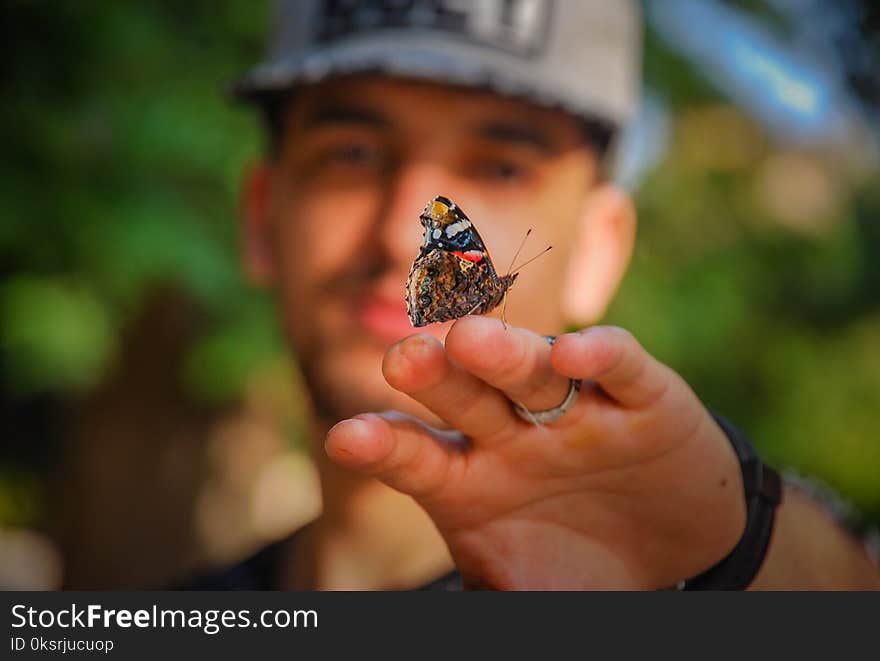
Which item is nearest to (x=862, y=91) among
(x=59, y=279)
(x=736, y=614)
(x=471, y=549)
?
(x=736, y=614)

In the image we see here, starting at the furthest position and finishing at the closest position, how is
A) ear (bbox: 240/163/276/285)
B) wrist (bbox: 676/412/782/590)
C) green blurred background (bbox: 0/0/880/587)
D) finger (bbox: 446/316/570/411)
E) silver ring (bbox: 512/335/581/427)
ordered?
green blurred background (bbox: 0/0/880/587)
ear (bbox: 240/163/276/285)
wrist (bbox: 676/412/782/590)
silver ring (bbox: 512/335/581/427)
finger (bbox: 446/316/570/411)

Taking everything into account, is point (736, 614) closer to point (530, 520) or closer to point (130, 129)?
point (530, 520)

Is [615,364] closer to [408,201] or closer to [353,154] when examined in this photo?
[408,201]

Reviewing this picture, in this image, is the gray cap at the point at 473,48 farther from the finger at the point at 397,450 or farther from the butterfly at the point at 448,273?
the finger at the point at 397,450

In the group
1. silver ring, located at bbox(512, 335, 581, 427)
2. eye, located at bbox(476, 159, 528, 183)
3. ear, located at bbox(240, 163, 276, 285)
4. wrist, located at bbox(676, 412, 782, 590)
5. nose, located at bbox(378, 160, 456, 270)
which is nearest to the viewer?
silver ring, located at bbox(512, 335, 581, 427)

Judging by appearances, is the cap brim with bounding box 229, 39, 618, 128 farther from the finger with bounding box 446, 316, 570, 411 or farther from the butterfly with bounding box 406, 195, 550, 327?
the finger with bounding box 446, 316, 570, 411

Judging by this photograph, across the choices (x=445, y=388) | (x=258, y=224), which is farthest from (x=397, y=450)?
(x=258, y=224)

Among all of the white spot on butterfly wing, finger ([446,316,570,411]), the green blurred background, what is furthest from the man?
the green blurred background

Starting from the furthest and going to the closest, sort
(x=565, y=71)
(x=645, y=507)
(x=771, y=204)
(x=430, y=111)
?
1. (x=771, y=204)
2. (x=565, y=71)
3. (x=430, y=111)
4. (x=645, y=507)
